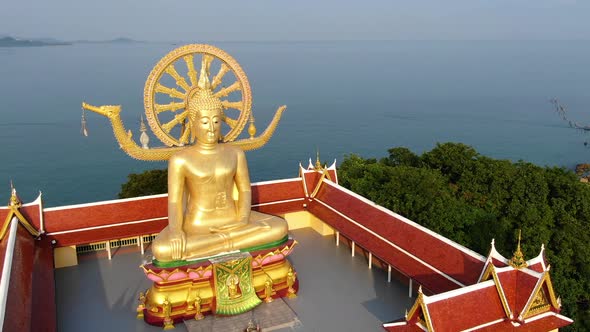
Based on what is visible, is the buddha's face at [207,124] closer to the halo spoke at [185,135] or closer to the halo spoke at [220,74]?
the halo spoke at [185,135]

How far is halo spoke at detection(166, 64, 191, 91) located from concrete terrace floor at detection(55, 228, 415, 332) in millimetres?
6515

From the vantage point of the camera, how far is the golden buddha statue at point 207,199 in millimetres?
14711

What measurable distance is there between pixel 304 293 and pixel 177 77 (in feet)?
24.9

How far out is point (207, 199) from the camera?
15.4 meters

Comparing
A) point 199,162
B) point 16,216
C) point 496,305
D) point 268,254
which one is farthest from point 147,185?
point 496,305

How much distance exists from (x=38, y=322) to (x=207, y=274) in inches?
171

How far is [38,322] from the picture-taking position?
12555 mm

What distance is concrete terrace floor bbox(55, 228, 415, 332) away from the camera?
14852 millimetres

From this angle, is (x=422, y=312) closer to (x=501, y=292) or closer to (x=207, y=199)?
(x=501, y=292)

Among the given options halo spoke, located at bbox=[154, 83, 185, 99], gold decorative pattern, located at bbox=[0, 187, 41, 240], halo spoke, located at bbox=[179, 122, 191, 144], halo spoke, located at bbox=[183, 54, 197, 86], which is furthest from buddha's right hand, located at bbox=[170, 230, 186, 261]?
gold decorative pattern, located at bbox=[0, 187, 41, 240]

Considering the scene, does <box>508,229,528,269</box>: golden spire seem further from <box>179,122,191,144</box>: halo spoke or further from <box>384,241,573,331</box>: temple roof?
<box>179,122,191,144</box>: halo spoke

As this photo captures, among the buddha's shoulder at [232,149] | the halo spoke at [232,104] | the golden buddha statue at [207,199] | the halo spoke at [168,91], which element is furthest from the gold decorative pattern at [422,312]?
the halo spoke at [168,91]

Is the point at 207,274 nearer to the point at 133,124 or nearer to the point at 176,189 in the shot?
the point at 176,189

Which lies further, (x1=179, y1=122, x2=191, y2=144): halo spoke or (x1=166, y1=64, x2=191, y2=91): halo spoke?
(x1=179, y1=122, x2=191, y2=144): halo spoke
